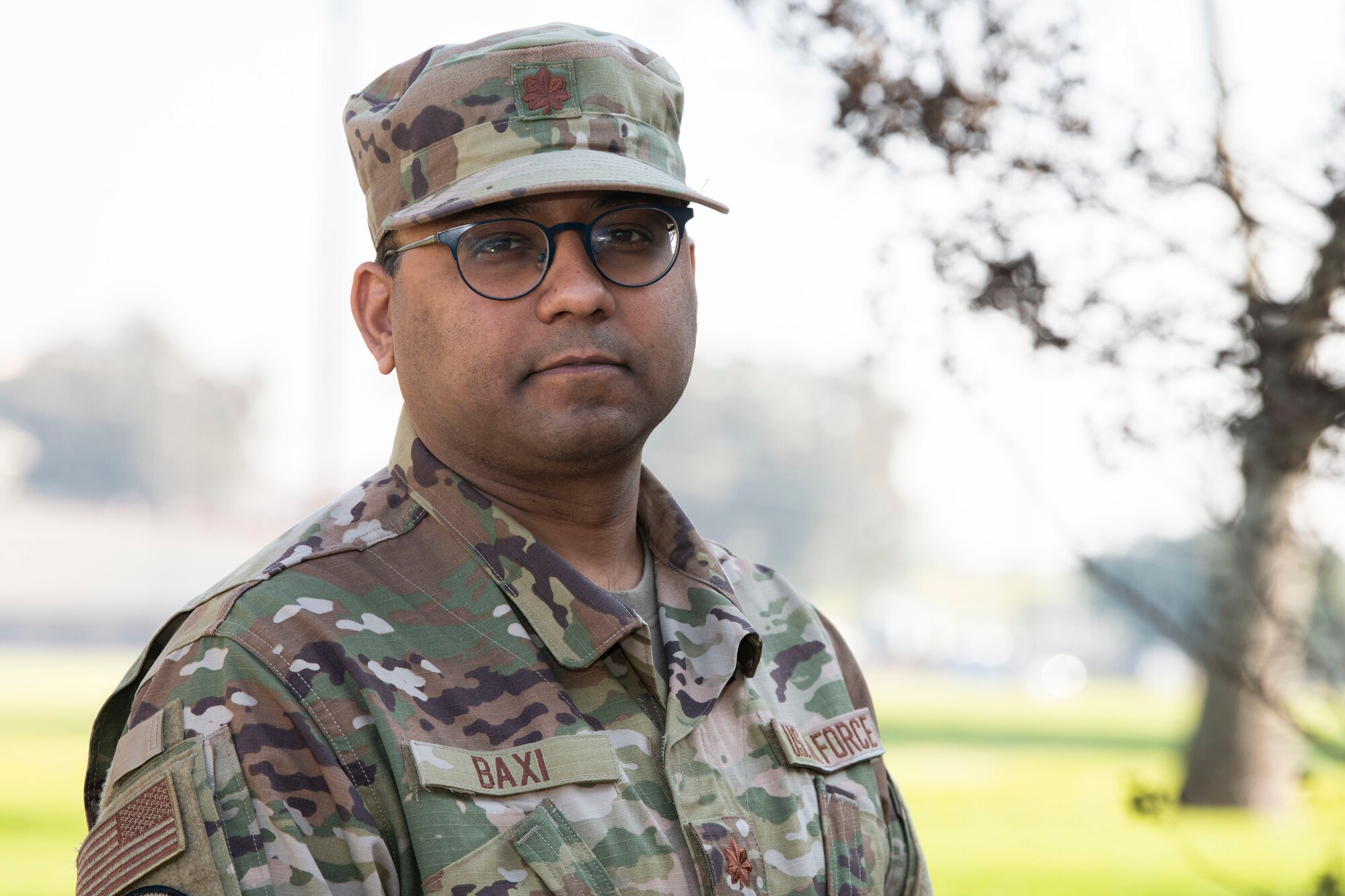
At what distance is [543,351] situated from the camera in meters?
1.89

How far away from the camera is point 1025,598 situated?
60.0 meters

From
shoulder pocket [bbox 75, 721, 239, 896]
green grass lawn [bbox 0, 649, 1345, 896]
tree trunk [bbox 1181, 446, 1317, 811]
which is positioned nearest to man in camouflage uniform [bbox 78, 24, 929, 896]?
shoulder pocket [bbox 75, 721, 239, 896]

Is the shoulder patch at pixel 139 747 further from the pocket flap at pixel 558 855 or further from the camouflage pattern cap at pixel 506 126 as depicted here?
the camouflage pattern cap at pixel 506 126

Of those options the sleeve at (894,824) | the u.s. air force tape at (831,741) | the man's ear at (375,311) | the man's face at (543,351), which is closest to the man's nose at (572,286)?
the man's face at (543,351)

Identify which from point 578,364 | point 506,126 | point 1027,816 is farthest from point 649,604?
point 1027,816

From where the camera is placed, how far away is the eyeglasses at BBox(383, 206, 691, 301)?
1.90 m

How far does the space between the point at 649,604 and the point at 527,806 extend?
0.49m

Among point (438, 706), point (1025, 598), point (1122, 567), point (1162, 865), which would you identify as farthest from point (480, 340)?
point (1025, 598)

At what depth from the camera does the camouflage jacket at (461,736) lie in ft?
5.23

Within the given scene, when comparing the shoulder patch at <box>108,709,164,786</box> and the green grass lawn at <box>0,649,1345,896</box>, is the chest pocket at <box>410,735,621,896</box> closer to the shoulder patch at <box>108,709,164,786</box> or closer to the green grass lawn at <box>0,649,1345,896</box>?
the shoulder patch at <box>108,709,164,786</box>

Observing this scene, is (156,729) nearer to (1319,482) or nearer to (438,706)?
(438,706)

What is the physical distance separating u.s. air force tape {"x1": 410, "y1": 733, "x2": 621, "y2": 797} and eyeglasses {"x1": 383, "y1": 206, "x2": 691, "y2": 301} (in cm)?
59

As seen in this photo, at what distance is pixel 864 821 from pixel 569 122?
3.64ft

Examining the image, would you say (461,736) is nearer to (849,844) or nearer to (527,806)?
(527,806)
